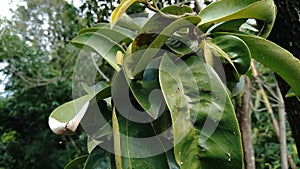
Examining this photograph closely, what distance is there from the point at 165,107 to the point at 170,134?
0.03 metres

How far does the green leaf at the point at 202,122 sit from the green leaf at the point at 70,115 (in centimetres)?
7

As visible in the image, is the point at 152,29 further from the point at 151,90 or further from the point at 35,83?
the point at 35,83

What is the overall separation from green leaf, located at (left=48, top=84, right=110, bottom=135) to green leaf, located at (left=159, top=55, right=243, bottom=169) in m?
0.07

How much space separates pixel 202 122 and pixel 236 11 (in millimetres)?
105

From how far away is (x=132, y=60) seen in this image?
321 mm

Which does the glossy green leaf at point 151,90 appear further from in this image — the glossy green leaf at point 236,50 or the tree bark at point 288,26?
the tree bark at point 288,26

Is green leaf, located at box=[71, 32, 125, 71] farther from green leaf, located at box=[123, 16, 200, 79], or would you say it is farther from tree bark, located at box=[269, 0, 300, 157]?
tree bark, located at box=[269, 0, 300, 157]

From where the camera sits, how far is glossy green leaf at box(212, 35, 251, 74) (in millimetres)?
316

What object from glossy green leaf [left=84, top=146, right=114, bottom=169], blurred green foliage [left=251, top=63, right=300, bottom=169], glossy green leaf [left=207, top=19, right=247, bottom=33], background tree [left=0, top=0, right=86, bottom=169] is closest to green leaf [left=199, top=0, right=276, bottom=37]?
glossy green leaf [left=207, top=19, right=247, bottom=33]

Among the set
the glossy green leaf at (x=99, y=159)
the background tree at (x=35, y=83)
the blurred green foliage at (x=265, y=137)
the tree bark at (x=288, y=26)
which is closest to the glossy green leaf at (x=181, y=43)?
the glossy green leaf at (x=99, y=159)

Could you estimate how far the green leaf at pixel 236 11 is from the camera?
0.32 metres

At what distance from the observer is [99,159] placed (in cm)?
35

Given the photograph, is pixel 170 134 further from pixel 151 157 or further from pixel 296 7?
pixel 296 7

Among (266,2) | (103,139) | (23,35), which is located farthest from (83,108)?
(23,35)
